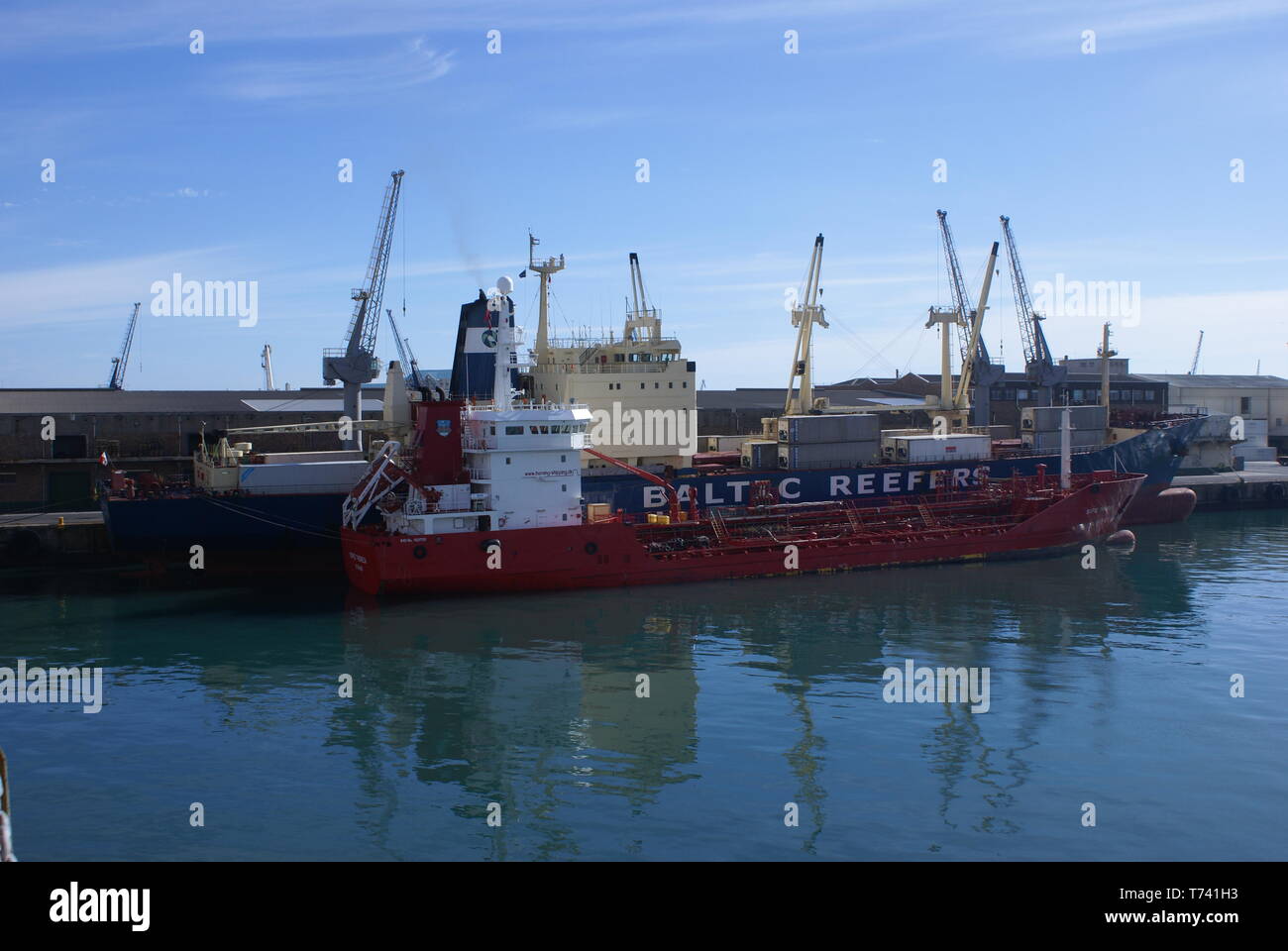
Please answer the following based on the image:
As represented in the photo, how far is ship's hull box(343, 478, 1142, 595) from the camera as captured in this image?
1194 inches

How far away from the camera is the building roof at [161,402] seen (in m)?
46.3

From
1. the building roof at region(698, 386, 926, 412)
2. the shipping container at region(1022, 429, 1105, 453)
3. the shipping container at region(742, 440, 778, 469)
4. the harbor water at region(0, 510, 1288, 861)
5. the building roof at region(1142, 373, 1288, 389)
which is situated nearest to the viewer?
the harbor water at region(0, 510, 1288, 861)

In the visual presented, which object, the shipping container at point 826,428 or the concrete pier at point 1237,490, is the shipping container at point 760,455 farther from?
the concrete pier at point 1237,490

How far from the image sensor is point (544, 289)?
40.4 meters

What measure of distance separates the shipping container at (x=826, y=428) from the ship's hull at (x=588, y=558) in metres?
6.52

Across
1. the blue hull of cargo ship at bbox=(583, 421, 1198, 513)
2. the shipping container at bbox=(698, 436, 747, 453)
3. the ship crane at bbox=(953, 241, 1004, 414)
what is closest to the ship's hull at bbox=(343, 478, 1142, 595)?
the blue hull of cargo ship at bbox=(583, 421, 1198, 513)

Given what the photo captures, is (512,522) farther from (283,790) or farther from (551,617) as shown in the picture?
(283,790)

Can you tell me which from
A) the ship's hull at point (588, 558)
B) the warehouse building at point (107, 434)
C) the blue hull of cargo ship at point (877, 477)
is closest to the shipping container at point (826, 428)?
the blue hull of cargo ship at point (877, 477)

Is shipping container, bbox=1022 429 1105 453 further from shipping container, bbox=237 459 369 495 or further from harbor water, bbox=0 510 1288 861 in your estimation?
shipping container, bbox=237 459 369 495

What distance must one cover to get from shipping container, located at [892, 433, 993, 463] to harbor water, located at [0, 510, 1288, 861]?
12228 millimetres

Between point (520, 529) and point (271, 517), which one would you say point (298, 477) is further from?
point (520, 529)

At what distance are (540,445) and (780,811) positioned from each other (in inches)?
719
